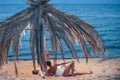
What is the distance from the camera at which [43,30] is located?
6.64 metres

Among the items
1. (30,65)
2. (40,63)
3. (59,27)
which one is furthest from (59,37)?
(30,65)

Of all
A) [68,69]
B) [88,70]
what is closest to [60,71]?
[68,69]

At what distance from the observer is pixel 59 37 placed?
6547mm

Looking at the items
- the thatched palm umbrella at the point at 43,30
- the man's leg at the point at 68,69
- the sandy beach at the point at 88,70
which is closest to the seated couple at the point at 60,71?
the man's leg at the point at 68,69

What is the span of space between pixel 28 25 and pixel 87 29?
1384 mm

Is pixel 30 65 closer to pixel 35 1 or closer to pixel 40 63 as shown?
pixel 35 1

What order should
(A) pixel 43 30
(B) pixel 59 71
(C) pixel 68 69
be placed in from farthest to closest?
(C) pixel 68 69
(B) pixel 59 71
(A) pixel 43 30

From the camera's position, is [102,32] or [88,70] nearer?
[88,70]

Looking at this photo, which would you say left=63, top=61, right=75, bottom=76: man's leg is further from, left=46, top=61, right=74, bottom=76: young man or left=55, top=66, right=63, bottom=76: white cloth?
left=55, top=66, right=63, bottom=76: white cloth

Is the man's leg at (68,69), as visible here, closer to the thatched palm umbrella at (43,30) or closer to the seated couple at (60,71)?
the seated couple at (60,71)

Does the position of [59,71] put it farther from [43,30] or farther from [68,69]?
[43,30]

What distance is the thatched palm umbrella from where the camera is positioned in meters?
6.51

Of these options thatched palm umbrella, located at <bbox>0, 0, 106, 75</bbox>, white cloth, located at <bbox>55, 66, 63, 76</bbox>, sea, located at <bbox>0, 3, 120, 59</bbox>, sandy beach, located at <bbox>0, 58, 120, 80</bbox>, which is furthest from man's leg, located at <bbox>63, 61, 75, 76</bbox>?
thatched palm umbrella, located at <bbox>0, 0, 106, 75</bbox>

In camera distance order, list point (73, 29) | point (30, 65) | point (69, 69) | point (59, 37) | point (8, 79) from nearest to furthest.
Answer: point (59, 37) → point (73, 29) → point (8, 79) → point (69, 69) → point (30, 65)
